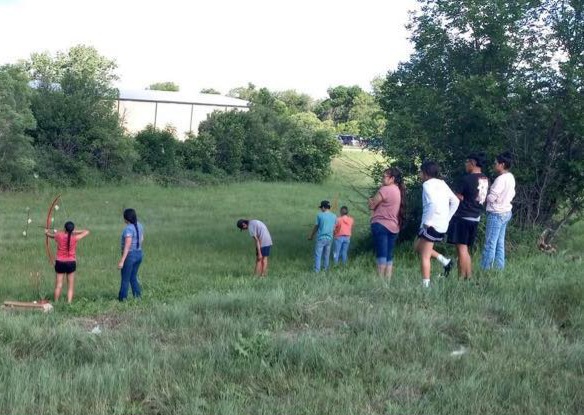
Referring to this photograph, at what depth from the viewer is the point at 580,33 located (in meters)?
14.5

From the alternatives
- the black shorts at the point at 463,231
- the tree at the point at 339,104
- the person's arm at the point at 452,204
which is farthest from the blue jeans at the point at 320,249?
the tree at the point at 339,104

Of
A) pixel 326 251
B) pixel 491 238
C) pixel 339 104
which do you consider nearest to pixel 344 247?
pixel 326 251

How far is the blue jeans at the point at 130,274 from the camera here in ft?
35.3

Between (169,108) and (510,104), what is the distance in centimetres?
3787

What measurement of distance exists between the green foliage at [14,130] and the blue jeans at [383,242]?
22471 millimetres

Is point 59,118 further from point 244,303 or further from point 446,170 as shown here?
point 244,303

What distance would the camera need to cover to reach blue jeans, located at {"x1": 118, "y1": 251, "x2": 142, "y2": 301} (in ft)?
35.3

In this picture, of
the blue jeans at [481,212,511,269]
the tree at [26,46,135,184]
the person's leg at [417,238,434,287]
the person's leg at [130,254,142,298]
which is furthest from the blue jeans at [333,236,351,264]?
the tree at [26,46,135,184]

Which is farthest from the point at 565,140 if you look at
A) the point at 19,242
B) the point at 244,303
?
the point at 19,242

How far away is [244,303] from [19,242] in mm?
12728

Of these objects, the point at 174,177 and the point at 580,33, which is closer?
the point at 580,33

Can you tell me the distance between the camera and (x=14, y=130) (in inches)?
1137

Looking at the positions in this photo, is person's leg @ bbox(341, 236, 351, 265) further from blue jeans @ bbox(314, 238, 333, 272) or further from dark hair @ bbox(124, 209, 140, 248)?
dark hair @ bbox(124, 209, 140, 248)

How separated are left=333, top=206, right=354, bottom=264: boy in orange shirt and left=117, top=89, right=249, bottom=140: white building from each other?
33654 millimetres
